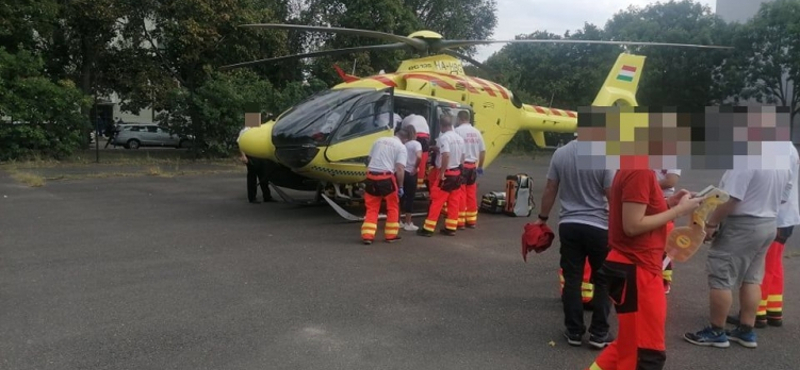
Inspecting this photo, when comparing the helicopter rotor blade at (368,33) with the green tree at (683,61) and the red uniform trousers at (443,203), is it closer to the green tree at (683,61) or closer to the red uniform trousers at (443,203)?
the red uniform trousers at (443,203)

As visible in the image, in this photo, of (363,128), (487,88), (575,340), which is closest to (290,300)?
(575,340)

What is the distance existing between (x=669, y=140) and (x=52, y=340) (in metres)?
4.23

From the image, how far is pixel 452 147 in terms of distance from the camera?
8.52 meters

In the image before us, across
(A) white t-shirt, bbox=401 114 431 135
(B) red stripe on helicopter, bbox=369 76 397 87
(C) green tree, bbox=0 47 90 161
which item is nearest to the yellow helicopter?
(B) red stripe on helicopter, bbox=369 76 397 87

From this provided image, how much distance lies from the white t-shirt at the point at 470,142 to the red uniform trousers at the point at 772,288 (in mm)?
4571

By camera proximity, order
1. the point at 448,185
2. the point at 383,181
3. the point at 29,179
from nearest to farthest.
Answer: the point at 383,181
the point at 448,185
the point at 29,179

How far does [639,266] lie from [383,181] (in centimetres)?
473

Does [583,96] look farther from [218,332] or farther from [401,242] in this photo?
[218,332]

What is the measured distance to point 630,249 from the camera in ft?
10.7

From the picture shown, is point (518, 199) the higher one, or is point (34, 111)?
point (34, 111)

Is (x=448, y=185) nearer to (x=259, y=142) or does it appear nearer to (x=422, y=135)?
(x=422, y=135)

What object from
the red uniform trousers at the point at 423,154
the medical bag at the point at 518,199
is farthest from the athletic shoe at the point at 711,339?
the medical bag at the point at 518,199

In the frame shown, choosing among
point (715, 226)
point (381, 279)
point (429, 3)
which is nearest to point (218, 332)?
point (381, 279)

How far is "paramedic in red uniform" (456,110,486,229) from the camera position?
29.4 ft
